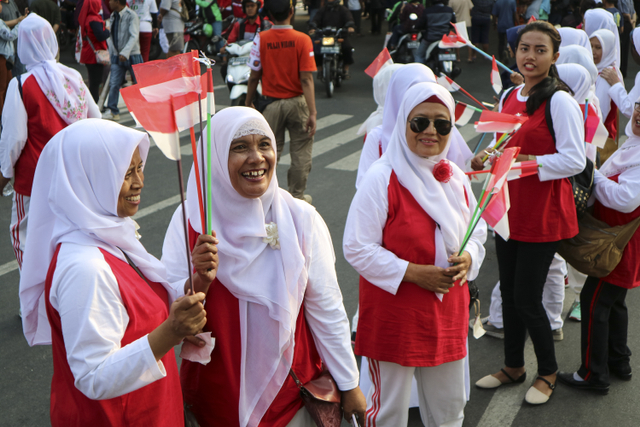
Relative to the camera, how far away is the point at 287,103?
7.00 meters

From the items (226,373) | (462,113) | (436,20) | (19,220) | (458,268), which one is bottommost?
(19,220)

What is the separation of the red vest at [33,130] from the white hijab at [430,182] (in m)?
2.97

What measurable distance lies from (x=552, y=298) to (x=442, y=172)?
2.06 meters

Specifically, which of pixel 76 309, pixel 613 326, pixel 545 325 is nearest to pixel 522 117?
pixel 545 325

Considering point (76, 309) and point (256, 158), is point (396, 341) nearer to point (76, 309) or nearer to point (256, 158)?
point (256, 158)

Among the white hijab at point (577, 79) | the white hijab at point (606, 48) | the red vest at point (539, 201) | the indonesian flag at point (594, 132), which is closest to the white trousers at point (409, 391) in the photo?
the red vest at point (539, 201)

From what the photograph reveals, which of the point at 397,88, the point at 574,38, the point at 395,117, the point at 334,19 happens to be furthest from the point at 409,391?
the point at 334,19

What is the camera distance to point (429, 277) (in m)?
2.77

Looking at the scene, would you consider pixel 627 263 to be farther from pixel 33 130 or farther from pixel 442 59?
pixel 442 59

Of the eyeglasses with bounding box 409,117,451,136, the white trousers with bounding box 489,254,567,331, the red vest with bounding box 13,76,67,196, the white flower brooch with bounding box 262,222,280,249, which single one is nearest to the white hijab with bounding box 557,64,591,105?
the white trousers with bounding box 489,254,567,331

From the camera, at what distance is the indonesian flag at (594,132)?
13.0ft

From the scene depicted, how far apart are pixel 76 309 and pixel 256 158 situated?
817mm

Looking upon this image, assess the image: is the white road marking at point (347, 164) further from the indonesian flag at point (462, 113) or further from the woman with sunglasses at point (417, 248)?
the woman with sunglasses at point (417, 248)

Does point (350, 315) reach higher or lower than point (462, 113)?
lower
